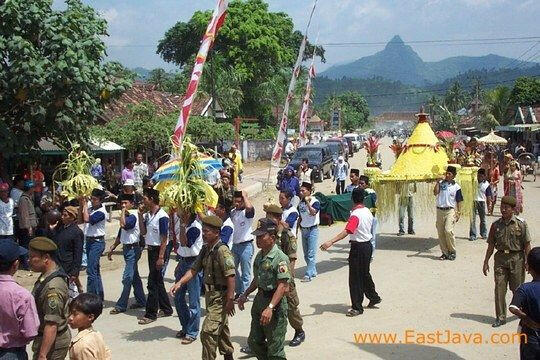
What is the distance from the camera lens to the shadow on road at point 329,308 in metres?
8.48

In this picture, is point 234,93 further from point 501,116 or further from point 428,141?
point 428,141

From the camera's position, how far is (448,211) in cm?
1155

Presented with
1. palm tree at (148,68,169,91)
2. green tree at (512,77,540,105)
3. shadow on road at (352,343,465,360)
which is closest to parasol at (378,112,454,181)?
shadow on road at (352,343,465,360)

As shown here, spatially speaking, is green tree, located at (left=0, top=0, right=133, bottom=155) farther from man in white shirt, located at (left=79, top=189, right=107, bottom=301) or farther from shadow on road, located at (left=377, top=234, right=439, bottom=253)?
shadow on road, located at (left=377, top=234, right=439, bottom=253)

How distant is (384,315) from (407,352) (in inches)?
54.6

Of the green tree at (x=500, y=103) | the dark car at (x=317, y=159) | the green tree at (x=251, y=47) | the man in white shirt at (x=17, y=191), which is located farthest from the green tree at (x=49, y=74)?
the green tree at (x=500, y=103)

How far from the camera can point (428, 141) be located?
44.1 feet

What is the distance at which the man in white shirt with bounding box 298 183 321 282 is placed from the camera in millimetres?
9908

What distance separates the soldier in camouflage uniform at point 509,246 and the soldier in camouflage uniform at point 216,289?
3.44m

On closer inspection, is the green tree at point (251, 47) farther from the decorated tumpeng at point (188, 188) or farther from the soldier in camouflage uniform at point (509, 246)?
the soldier in camouflage uniform at point (509, 246)

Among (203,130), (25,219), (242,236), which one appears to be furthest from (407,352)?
(203,130)

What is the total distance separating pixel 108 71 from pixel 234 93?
1154 inches

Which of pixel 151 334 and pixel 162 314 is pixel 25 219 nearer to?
pixel 162 314

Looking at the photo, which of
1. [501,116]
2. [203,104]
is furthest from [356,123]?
[203,104]
